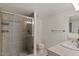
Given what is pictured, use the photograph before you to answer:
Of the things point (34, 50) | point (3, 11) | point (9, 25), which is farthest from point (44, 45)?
point (3, 11)

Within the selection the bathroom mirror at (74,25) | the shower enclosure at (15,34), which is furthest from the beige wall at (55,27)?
the shower enclosure at (15,34)

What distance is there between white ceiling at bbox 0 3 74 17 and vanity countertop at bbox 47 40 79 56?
0.40m

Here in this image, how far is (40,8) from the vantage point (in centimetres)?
115

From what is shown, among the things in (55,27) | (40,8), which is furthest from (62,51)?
(40,8)

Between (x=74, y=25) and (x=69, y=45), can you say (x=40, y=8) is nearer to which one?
(x=74, y=25)

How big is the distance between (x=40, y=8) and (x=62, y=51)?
56 centimetres

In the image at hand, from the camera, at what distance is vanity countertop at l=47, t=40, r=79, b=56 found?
3.53 feet

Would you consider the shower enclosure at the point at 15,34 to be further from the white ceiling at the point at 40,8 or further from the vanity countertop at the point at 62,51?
the vanity countertop at the point at 62,51

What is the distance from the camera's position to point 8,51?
1165 mm

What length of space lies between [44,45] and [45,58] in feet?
0.48

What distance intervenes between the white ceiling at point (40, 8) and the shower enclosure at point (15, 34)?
7cm

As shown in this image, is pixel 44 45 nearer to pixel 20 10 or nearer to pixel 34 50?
pixel 34 50

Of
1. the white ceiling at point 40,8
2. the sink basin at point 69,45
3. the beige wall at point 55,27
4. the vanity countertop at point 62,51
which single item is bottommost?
the vanity countertop at point 62,51

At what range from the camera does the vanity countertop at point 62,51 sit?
1.07 meters
